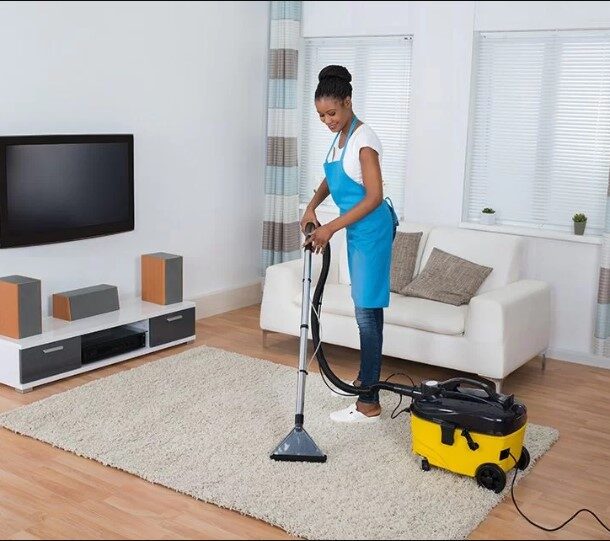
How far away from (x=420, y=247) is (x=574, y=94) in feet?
4.07

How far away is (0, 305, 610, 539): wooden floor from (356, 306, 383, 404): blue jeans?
0.78m

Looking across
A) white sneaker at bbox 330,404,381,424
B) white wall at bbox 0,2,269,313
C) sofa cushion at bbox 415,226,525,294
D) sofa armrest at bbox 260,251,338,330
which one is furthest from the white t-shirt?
white wall at bbox 0,2,269,313

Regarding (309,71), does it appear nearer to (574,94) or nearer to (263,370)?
(574,94)

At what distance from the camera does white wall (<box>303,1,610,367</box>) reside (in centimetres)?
489

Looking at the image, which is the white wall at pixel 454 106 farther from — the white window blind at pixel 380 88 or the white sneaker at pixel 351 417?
the white sneaker at pixel 351 417

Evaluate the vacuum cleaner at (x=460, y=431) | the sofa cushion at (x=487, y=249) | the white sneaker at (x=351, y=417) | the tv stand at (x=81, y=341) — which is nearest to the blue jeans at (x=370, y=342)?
the white sneaker at (x=351, y=417)

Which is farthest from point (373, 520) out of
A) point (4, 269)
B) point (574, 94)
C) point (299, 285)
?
point (574, 94)

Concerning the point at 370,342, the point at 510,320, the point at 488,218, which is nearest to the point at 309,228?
the point at 370,342

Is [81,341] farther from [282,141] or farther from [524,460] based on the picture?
[524,460]

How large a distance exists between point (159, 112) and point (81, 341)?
5.10 feet

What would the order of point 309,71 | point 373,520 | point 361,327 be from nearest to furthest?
point 373,520 < point 361,327 < point 309,71

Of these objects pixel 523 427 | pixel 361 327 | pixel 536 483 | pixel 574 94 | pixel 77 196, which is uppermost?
pixel 574 94

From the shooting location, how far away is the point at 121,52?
4.85 metres

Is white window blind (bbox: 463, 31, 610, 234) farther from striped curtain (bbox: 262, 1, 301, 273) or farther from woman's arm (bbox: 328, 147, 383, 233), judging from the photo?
woman's arm (bbox: 328, 147, 383, 233)
